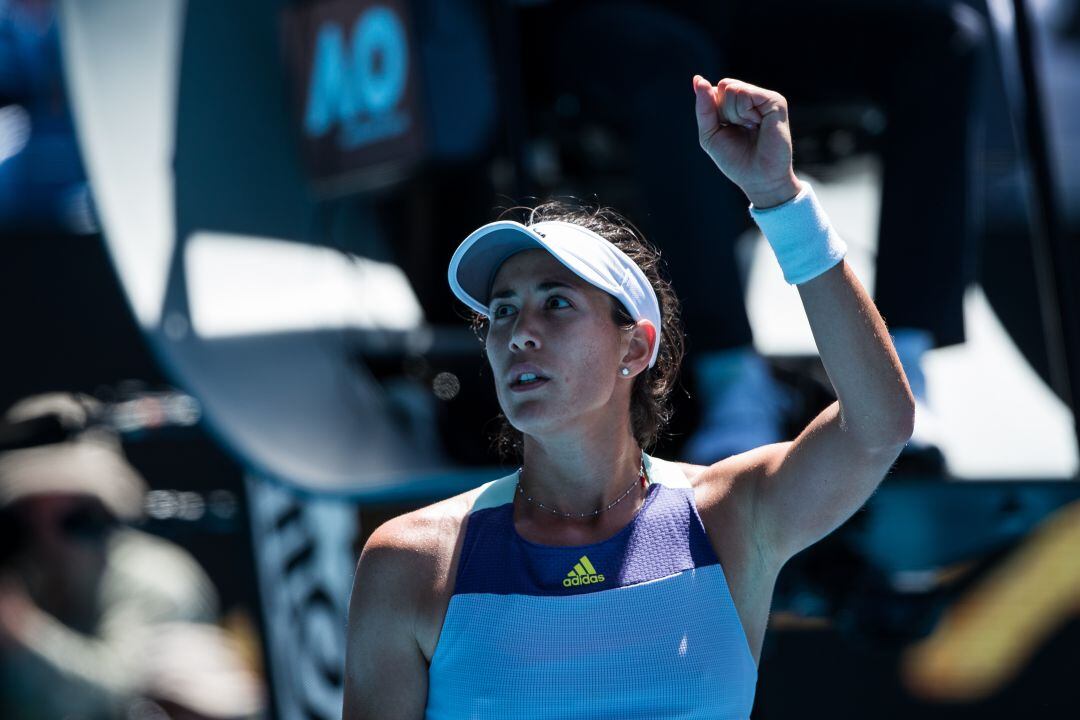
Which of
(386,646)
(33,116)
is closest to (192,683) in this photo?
(386,646)

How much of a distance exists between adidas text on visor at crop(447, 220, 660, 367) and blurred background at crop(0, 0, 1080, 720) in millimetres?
563

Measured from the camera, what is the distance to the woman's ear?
5.98 feet

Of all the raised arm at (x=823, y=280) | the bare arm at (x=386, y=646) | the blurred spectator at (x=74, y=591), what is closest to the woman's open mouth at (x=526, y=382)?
the bare arm at (x=386, y=646)

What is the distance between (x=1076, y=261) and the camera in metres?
4.26

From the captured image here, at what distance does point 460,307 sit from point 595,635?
1.95 metres

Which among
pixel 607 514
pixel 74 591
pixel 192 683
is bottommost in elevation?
pixel 74 591

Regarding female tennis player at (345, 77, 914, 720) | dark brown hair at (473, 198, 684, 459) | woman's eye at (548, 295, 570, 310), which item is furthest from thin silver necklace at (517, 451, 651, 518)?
woman's eye at (548, 295, 570, 310)

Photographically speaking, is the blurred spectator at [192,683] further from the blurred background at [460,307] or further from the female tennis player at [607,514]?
the female tennis player at [607,514]

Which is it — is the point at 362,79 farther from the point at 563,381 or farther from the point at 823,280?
the point at 823,280

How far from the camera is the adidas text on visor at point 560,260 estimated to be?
172cm

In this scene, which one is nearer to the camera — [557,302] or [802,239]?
[802,239]

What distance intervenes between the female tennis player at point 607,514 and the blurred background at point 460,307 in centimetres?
56

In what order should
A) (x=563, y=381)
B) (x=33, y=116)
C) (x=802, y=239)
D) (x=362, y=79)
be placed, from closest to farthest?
1. (x=802, y=239)
2. (x=563, y=381)
3. (x=362, y=79)
4. (x=33, y=116)

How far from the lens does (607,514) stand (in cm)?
175
